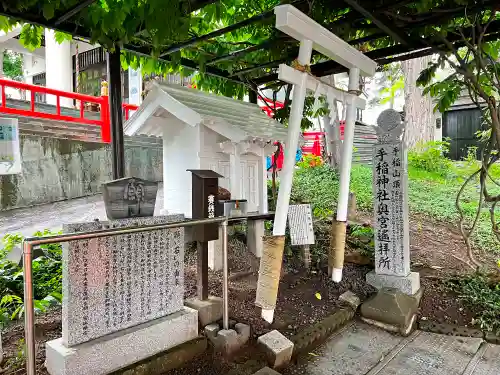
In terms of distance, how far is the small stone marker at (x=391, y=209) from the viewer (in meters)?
4.91

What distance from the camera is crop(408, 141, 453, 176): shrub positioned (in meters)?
12.4

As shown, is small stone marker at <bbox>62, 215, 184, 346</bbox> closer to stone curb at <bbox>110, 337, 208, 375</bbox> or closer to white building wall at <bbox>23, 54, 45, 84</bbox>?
stone curb at <bbox>110, 337, 208, 375</bbox>

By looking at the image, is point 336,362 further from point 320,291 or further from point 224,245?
point 224,245

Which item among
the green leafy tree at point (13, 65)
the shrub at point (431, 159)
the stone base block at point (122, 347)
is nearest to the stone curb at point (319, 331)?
the stone base block at point (122, 347)

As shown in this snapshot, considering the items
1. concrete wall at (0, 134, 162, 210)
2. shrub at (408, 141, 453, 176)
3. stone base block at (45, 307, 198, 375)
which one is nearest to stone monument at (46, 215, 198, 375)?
stone base block at (45, 307, 198, 375)

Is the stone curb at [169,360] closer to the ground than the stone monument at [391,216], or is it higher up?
closer to the ground

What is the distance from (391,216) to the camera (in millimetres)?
5000

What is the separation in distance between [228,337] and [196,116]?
2681 mm

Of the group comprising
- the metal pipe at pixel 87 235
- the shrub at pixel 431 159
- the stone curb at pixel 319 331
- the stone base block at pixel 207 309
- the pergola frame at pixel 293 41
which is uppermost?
the pergola frame at pixel 293 41

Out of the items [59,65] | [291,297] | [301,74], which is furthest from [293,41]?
[59,65]

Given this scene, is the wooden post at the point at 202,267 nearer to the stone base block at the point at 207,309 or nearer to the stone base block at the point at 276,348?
the stone base block at the point at 207,309

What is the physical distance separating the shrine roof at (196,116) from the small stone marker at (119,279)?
1.81m

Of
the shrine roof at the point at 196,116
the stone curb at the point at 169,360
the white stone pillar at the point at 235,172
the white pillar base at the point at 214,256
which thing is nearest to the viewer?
the stone curb at the point at 169,360

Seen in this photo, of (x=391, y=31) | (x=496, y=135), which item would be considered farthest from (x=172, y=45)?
(x=496, y=135)
